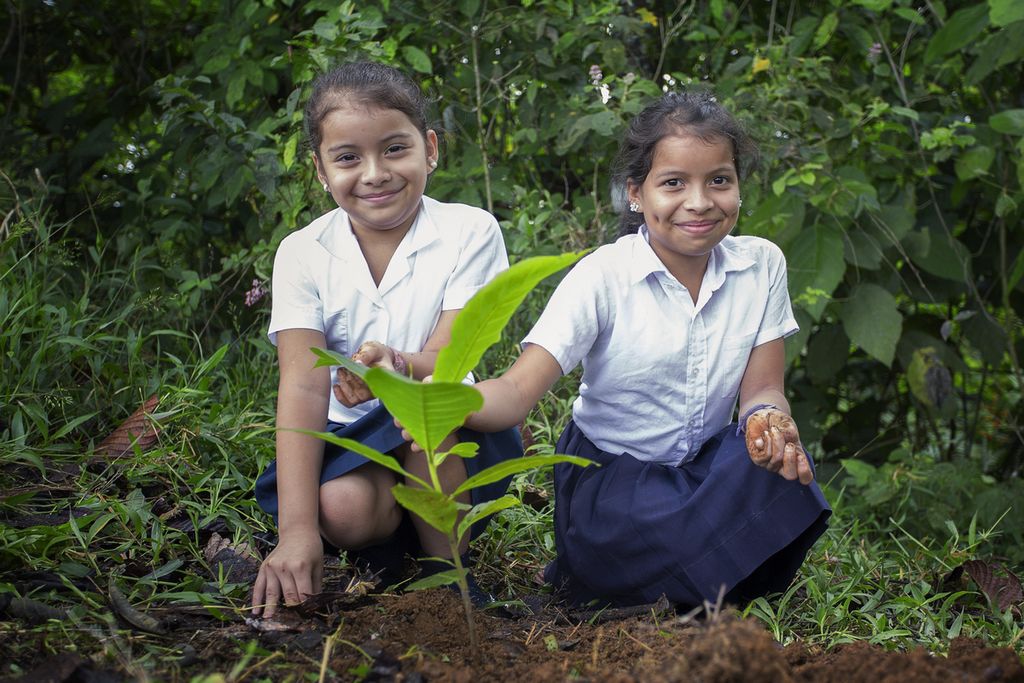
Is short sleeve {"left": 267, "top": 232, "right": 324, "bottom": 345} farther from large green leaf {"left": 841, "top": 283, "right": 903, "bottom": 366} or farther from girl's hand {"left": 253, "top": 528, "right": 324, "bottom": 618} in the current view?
large green leaf {"left": 841, "top": 283, "right": 903, "bottom": 366}

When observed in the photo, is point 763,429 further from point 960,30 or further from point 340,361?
point 960,30

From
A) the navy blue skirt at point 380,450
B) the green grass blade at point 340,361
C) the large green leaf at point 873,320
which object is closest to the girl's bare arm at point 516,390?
the navy blue skirt at point 380,450

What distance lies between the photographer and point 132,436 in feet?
8.41

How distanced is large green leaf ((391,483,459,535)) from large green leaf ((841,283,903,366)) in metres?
2.14

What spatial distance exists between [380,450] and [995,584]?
1444mm

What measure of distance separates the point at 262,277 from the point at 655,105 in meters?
1.52

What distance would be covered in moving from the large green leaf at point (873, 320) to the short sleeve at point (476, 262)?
5.10 ft

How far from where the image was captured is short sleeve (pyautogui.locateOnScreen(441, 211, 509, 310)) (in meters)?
2.23

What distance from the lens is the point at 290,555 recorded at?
1951mm

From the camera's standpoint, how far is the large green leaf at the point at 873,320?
11.0ft

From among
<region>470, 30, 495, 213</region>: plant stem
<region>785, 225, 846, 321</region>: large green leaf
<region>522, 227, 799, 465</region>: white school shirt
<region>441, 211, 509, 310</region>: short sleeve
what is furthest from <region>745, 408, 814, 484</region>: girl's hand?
<region>470, 30, 495, 213</region>: plant stem

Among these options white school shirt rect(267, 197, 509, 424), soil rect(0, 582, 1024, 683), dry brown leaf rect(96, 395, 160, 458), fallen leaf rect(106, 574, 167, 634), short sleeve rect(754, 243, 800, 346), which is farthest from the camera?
dry brown leaf rect(96, 395, 160, 458)

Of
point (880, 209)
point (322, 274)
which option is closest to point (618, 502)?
point (322, 274)

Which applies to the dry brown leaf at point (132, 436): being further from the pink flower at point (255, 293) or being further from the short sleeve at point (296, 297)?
the pink flower at point (255, 293)
